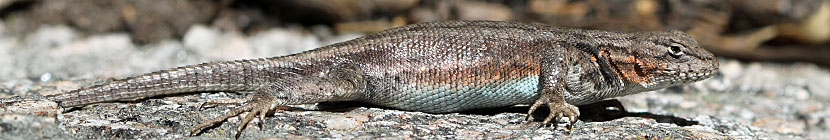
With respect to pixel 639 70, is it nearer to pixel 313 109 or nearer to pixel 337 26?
pixel 313 109

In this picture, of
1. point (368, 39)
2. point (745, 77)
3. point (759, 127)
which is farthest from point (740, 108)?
point (368, 39)

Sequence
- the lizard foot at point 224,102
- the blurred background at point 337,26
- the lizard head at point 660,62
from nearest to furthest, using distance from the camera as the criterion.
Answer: the lizard foot at point 224,102 → the lizard head at point 660,62 → the blurred background at point 337,26

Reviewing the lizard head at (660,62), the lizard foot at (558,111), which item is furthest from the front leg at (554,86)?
the lizard head at (660,62)

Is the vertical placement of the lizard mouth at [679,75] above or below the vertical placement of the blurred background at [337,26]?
below

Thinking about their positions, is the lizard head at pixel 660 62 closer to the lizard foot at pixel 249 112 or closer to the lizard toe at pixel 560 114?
the lizard toe at pixel 560 114

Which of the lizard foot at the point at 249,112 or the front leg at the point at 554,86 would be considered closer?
the lizard foot at the point at 249,112

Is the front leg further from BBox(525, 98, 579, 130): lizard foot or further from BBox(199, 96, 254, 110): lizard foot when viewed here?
BBox(199, 96, 254, 110): lizard foot
